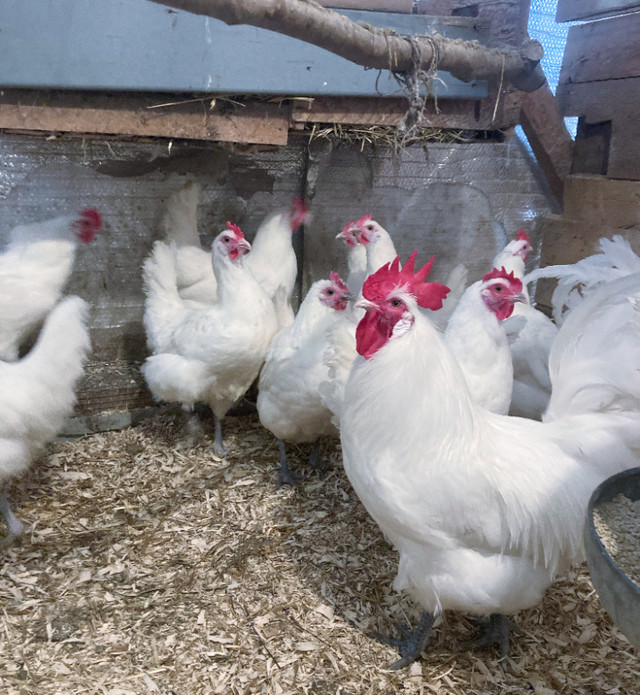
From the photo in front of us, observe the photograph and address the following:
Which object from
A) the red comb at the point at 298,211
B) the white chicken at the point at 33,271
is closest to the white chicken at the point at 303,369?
the red comb at the point at 298,211

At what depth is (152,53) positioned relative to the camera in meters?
2.82

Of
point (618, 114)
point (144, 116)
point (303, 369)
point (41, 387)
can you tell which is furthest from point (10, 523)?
point (618, 114)

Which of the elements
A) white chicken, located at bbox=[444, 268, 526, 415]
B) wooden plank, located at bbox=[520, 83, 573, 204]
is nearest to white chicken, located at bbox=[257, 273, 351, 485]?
white chicken, located at bbox=[444, 268, 526, 415]

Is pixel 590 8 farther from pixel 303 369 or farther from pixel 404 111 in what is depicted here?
pixel 303 369

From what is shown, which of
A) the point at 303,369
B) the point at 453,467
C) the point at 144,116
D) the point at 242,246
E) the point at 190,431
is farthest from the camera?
the point at 190,431

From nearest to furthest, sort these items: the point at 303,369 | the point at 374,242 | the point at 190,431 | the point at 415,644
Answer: the point at 415,644
the point at 303,369
the point at 374,242
the point at 190,431

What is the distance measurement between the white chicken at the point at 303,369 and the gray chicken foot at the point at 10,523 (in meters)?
1.39

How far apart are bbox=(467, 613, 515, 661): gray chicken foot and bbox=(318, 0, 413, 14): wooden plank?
311 centimetres

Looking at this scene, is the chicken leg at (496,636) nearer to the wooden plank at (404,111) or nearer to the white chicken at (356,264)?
the white chicken at (356,264)

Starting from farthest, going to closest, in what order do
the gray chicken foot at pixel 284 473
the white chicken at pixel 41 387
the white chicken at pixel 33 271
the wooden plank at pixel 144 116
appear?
the gray chicken foot at pixel 284 473
the white chicken at pixel 33 271
the wooden plank at pixel 144 116
the white chicken at pixel 41 387

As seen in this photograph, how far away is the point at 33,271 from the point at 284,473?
5.97ft

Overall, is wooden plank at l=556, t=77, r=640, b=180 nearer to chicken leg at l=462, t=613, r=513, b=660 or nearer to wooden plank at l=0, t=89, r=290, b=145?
wooden plank at l=0, t=89, r=290, b=145

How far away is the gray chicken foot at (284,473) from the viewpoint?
11.4 ft

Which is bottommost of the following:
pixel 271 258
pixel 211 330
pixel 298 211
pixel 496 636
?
pixel 496 636
